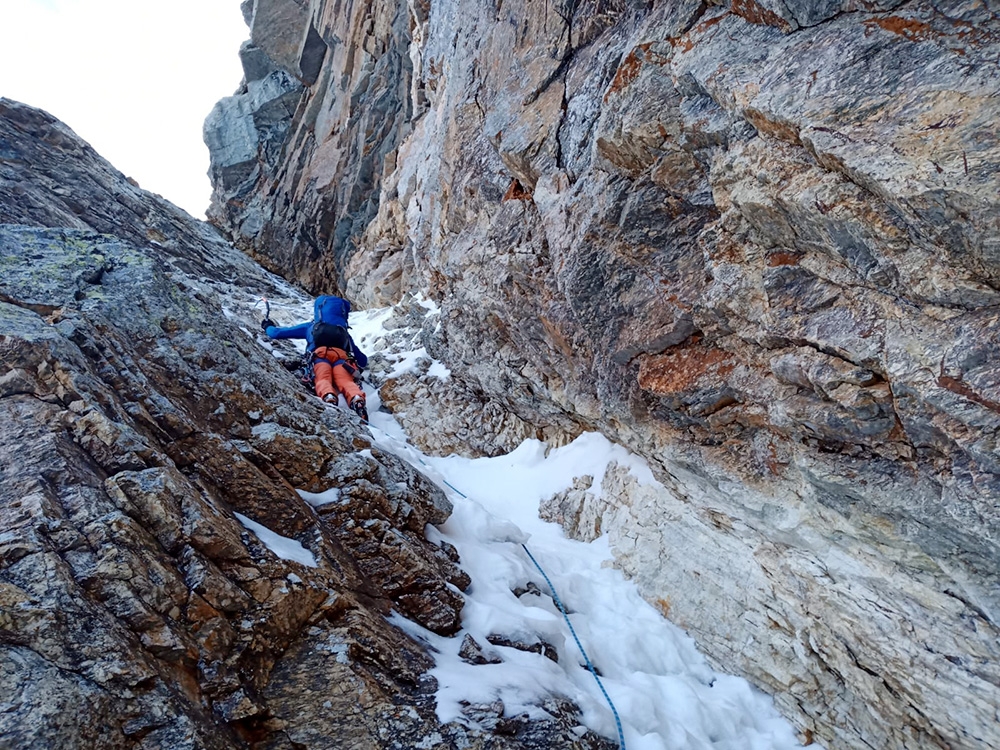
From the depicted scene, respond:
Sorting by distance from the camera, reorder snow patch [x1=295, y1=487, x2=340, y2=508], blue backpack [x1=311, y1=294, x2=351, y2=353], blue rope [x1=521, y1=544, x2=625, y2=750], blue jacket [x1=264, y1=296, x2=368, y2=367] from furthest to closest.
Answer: blue jacket [x1=264, y1=296, x2=368, y2=367], blue backpack [x1=311, y1=294, x2=351, y2=353], snow patch [x1=295, y1=487, x2=340, y2=508], blue rope [x1=521, y1=544, x2=625, y2=750]

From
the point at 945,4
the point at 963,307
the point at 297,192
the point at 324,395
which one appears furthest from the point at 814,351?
the point at 297,192

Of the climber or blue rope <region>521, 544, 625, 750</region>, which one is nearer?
blue rope <region>521, 544, 625, 750</region>

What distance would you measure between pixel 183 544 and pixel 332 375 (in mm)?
5527

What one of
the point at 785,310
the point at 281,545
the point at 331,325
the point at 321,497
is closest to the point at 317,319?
the point at 331,325

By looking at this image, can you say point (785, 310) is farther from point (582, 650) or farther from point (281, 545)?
point (281, 545)

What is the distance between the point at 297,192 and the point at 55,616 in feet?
62.7

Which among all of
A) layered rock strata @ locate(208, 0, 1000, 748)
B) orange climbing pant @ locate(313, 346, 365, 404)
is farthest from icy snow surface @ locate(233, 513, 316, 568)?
orange climbing pant @ locate(313, 346, 365, 404)

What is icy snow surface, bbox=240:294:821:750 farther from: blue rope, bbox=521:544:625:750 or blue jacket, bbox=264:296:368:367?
blue jacket, bbox=264:296:368:367

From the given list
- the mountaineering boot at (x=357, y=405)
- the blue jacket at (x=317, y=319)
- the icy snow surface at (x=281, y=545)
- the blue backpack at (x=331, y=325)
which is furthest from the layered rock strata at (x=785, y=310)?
the blue jacket at (x=317, y=319)

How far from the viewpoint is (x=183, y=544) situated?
131 inches

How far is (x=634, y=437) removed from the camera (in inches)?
217

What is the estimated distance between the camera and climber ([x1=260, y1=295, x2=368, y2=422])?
330 inches

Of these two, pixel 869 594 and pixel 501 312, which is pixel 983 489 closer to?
pixel 869 594

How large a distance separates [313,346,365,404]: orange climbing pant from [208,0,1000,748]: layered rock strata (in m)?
2.86
